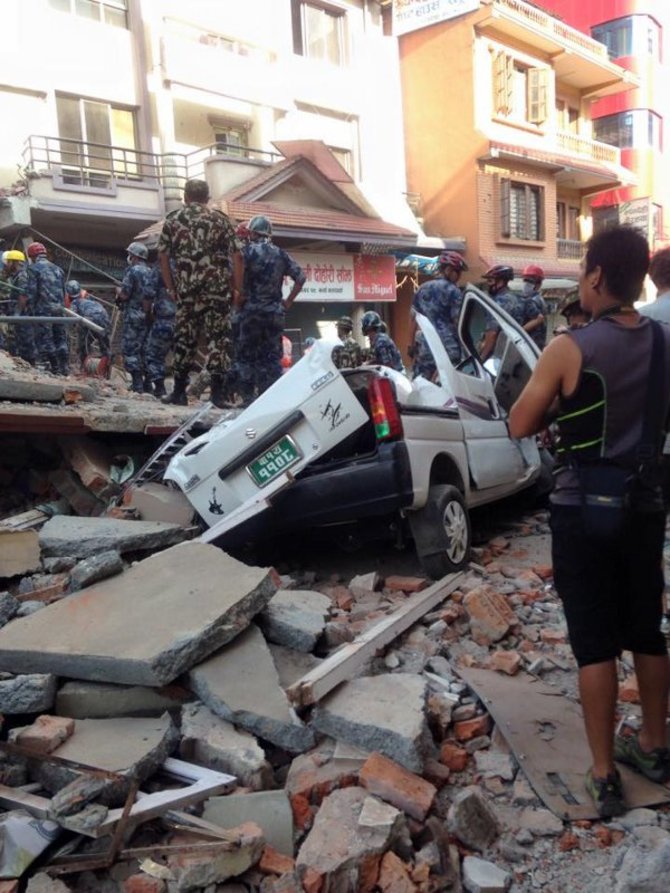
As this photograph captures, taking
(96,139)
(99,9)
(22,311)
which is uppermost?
(99,9)

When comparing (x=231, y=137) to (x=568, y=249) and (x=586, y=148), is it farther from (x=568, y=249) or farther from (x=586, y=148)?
(x=586, y=148)

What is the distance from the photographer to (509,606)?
4129mm

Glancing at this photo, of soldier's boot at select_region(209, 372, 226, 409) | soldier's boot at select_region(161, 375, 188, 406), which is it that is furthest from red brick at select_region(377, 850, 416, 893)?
soldier's boot at select_region(161, 375, 188, 406)

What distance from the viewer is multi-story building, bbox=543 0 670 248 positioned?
103ft

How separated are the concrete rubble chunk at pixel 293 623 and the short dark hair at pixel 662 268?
262 cm

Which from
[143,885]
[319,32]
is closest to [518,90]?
[319,32]

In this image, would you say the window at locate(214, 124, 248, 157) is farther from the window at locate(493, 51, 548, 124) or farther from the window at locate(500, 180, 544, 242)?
the window at locate(493, 51, 548, 124)

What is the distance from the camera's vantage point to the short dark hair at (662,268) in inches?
171

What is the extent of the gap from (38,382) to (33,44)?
513 inches

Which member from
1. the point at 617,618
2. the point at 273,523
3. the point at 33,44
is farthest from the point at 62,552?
the point at 33,44

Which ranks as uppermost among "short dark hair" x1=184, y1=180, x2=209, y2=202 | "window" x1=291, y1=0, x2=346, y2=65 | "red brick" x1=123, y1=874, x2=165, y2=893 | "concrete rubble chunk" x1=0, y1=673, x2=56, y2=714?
"window" x1=291, y1=0, x2=346, y2=65

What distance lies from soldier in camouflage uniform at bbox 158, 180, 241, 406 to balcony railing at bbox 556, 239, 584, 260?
2289 centimetres

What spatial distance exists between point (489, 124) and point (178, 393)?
64.5ft

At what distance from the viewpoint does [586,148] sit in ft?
92.0
